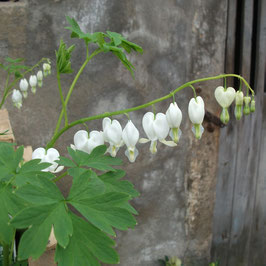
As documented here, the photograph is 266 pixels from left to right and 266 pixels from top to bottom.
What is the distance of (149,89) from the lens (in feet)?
6.71

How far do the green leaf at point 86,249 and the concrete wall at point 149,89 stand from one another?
1.38 meters

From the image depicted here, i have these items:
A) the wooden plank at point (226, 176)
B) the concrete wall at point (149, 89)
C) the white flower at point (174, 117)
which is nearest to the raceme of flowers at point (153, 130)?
the white flower at point (174, 117)

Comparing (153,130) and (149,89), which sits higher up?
(153,130)

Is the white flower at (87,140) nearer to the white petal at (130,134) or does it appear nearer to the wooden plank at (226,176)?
the white petal at (130,134)

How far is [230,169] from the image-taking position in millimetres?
2346

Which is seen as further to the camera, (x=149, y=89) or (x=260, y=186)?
(x=260, y=186)

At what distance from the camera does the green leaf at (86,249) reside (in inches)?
21.9

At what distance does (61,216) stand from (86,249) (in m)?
0.07

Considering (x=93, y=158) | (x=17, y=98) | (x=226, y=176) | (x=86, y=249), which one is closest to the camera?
(x=86, y=249)

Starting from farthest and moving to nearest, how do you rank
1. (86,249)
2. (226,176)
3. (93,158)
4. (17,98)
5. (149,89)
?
(226,176) < (149,89) < (17,98) < (93,158) < (86,249)

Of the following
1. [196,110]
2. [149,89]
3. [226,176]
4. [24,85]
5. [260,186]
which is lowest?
[260,186]

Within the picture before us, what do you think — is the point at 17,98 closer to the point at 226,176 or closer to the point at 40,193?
the point at 40,193

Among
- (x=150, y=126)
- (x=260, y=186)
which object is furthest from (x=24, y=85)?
(x=260, y=186)

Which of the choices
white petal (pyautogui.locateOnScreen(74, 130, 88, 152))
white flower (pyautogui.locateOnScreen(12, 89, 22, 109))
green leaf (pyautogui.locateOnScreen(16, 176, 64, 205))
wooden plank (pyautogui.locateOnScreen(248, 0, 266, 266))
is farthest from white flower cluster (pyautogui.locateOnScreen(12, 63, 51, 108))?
wooden plank (pyautogui.locateOnScreen(248, 0, 266, 266))
